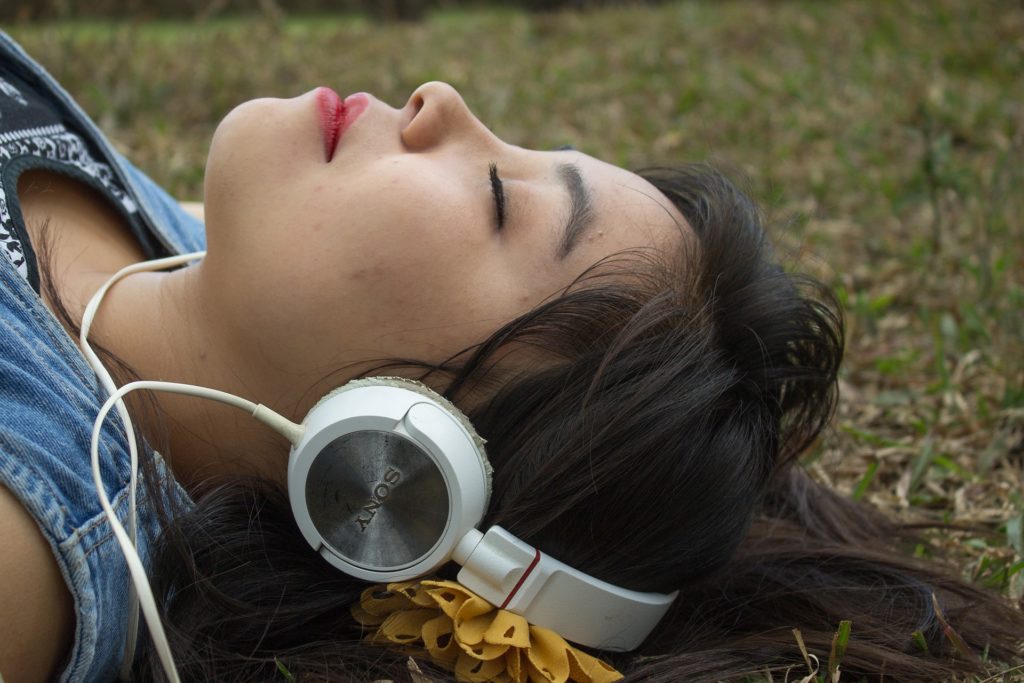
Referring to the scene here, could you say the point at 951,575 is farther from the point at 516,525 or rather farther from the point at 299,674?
the point at 299,674

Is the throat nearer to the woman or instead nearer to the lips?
the woman

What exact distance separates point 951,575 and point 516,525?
933mm

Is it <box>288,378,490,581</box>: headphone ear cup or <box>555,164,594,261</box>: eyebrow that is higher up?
<box>555,164,594,261</box>: eyebrow

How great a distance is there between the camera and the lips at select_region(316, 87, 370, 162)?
170cm

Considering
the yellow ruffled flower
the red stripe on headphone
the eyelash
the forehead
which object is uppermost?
the eyelash

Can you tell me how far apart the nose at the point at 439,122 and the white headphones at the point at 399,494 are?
465 millimetres

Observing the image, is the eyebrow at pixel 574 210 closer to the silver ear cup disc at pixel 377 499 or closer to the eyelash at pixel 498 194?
the eyelash at pixel 498 194

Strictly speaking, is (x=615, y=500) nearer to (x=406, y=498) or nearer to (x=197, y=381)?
(x=406, y=498)

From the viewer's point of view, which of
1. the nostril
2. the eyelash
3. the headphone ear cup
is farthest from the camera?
the nostril

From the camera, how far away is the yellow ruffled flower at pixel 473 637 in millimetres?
1437

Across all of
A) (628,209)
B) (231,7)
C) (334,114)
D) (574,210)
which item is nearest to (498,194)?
(574,210)

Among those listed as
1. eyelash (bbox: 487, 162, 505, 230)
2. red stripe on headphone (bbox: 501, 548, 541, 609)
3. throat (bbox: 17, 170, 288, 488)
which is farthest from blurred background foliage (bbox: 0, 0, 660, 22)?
red stripe on headphone (bbox: 501, 548, 541, 609)

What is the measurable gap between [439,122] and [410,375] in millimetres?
463

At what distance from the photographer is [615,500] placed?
1545 millimetres
